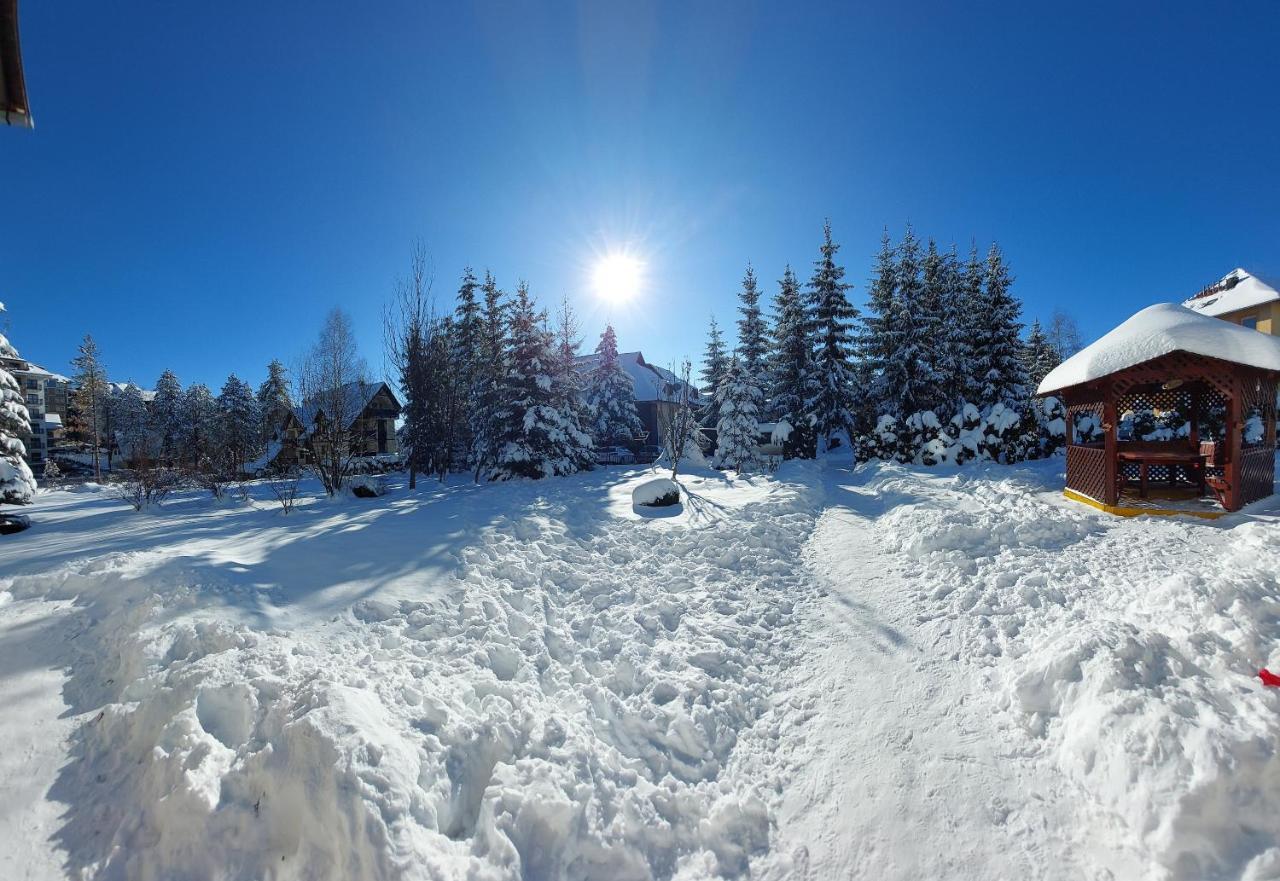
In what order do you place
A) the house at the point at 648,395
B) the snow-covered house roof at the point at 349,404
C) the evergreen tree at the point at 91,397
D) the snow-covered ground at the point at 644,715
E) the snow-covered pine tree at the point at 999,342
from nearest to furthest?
the snow-covered ground at the point at 644,715
the snow-covered house roof at the point at 349,404
the snow-covered pine tree at the point at 999,342
the evergreen tree at the point at 91,397
the house at the point at 648,395

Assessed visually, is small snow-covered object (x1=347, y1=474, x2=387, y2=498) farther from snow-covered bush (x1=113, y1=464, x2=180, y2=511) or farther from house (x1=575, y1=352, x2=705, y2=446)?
house (x1=575, y1=352, x2=705, y2=446)

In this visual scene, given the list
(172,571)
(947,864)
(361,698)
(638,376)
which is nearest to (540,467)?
(172,571)

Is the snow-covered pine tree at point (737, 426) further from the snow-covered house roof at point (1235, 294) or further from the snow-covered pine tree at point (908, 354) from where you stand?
the snow-covered house roof at point (1235, 294)

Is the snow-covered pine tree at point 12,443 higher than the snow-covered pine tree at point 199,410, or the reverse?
the snow-covered pine tree at point 199,410

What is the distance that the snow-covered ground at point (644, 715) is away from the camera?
8.44ft

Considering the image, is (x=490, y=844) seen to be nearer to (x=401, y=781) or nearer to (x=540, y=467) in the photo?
(x=401, y=781)

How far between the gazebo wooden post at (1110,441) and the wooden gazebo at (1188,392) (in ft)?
0.05

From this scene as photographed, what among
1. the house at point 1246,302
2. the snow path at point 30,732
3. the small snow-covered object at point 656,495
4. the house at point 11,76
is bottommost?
the snow path at point 30,732

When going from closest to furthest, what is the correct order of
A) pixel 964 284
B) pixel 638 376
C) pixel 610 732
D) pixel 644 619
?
pixel 610 732, pixel 644 619, pixel 964 284, pixel 638 376

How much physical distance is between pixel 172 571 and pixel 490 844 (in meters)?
4.65

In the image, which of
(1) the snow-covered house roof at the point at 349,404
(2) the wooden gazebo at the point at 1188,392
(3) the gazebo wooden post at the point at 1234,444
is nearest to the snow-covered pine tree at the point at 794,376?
(2) the wooden gazebo at the point at 1188,392

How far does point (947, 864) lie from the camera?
263 cm

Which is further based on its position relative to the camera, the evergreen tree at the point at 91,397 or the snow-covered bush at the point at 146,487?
the evergreen tree at the point at 91,397

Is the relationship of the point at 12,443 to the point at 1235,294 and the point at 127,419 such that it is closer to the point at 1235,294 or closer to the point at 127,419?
the point at 127,419
